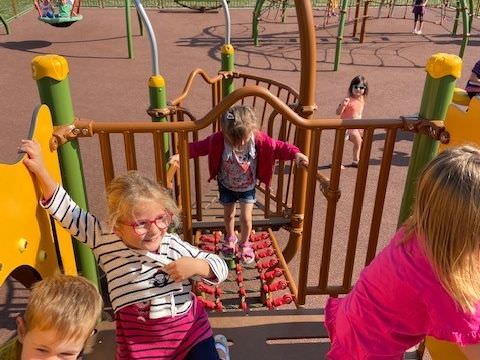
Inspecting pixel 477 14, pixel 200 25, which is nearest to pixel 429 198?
pixel 200 25

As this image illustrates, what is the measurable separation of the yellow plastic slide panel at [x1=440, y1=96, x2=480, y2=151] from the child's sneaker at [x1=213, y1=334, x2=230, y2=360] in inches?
54.0

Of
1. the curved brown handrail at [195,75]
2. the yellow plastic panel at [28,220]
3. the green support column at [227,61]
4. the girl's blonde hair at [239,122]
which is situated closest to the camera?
the yellow plastic panel at [28,220]

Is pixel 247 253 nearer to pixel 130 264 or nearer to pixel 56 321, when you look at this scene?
pixel 130 264

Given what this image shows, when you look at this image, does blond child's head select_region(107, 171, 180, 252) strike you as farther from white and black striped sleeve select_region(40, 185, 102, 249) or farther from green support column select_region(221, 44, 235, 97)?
green support column select_region(221, 44, 235, 97)

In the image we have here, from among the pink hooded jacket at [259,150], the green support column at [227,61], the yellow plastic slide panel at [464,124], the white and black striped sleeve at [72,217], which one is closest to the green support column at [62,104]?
the white and black striped sleeve at [72,217]

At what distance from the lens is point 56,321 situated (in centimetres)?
147

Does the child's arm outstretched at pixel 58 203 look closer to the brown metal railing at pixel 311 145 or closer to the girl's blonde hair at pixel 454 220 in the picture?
the brown metal railing at pixel 311 145

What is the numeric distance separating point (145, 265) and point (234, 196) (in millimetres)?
1506

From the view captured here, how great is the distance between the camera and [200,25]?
46.2 ft

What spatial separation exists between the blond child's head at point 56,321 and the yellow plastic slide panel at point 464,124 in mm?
1613

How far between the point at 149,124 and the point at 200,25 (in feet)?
41.3

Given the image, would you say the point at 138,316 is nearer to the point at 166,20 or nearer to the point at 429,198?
the point at 429,198

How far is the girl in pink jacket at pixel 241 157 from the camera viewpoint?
3.06 metres

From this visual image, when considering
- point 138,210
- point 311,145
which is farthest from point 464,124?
point 138,210
